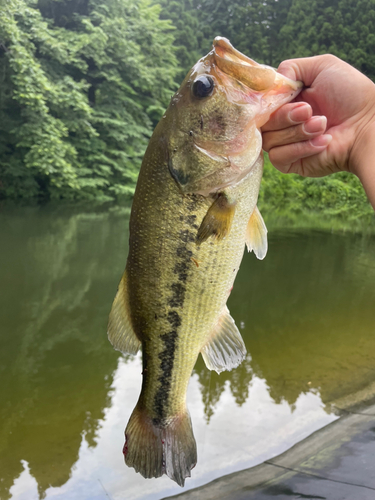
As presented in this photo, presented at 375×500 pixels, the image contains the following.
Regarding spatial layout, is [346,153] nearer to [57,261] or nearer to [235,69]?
[235,69]

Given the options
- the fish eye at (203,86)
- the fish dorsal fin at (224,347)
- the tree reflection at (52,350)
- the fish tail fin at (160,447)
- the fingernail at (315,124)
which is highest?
the fish eye at (203,86)

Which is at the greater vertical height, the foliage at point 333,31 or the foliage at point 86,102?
the foliage at point 333,31

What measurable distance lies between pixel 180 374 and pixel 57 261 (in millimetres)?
5869

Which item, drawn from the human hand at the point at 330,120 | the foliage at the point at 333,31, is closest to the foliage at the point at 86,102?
the foliage at the point at 333,31

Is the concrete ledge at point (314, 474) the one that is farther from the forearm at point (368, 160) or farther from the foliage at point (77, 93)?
the foliage at point (77, 93)

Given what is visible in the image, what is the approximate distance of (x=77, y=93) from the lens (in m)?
15.9

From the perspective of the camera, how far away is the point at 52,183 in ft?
53.2

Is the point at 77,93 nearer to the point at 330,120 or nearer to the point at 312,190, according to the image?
the point at 312,190

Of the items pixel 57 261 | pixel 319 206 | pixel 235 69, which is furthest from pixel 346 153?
pixel 319 206

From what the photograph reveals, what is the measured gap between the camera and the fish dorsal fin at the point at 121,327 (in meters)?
1.57

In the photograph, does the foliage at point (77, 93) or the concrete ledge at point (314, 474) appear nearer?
the concrete ledge at point (314, 474)

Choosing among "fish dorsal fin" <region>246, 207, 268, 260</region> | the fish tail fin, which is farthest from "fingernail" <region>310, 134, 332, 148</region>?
the fish tail fin

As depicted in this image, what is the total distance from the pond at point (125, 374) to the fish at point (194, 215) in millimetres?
1714

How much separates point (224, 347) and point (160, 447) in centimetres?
43
